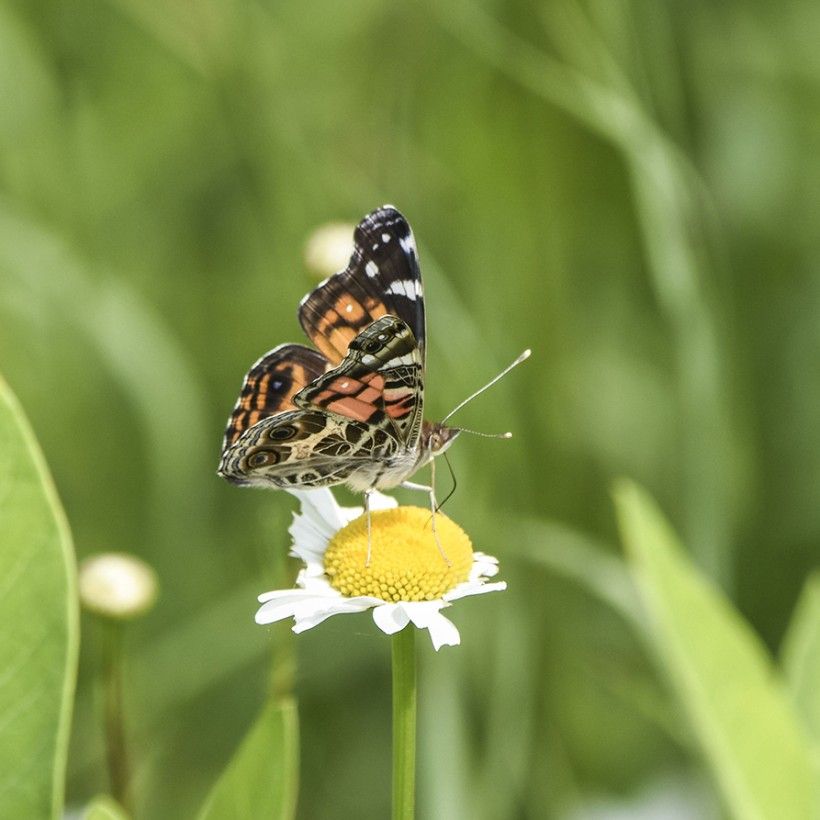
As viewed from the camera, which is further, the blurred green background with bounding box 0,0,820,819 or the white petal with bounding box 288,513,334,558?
the blurred green background with bounding box 0,0,820,819

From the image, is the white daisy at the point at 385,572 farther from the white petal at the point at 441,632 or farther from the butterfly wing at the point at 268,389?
the butterfly wing at the point at 268,389

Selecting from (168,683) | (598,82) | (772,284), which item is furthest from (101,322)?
(772,284)

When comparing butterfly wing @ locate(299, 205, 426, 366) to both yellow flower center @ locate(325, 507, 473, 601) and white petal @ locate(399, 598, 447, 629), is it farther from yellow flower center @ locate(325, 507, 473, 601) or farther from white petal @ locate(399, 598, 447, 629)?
white petal @ locate(399, 598, 447, 629)

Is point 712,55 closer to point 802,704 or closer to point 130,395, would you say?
point 130,395

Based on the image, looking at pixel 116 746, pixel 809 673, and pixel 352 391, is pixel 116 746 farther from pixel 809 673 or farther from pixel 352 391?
pixel 809 673

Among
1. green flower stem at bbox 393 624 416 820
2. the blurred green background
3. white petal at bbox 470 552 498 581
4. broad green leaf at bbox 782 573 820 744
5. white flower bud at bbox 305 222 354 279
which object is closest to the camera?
green flower stem at bbox 393 624 416 820

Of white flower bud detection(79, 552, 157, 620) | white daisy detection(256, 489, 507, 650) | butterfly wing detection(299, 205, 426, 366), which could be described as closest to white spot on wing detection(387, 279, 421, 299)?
butterfly wing detection(299, 205, 426, 366)

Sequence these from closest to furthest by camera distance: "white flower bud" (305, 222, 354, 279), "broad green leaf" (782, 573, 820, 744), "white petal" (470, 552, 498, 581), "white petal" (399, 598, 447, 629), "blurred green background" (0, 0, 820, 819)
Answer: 1. "white petal" (399, 598, 447, 629)
2. "white petal" (470, 552, 498, 581)
3. "broad green leaf" (782, 573, 820, 744)
4. "white flower bud" (305, 222, 354, 279)
5. "blurred green background" (0, 0, 820, 819)
